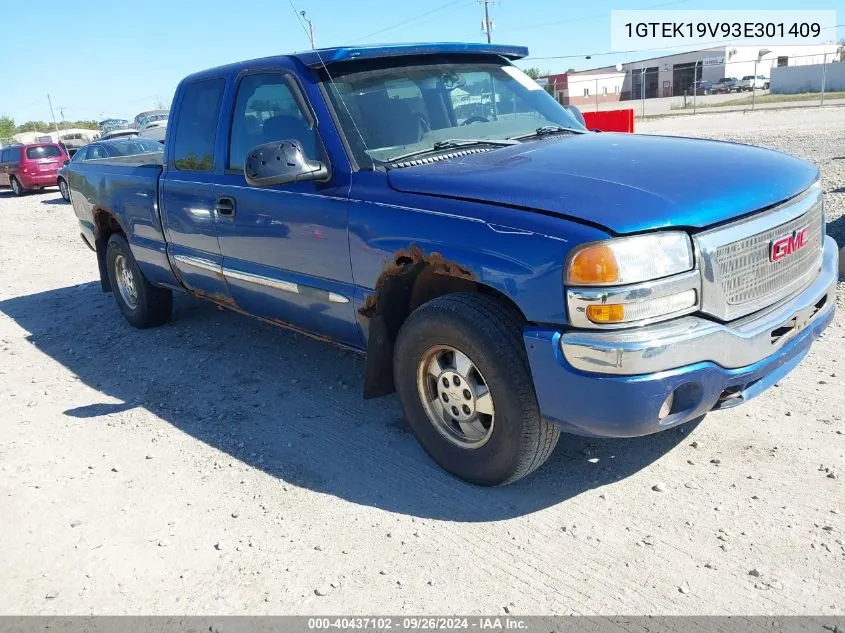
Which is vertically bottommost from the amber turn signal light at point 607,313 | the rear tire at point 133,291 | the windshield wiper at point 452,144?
the rear tire at point 133,291

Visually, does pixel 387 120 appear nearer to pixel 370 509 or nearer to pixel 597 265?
pixel 597 265

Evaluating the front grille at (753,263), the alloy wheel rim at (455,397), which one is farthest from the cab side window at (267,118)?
the front grille at (753,263)

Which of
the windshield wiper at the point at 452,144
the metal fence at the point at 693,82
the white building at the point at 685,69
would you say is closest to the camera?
the windshield wiper at the point at 452,144

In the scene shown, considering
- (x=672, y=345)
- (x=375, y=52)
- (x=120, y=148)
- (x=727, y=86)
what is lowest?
(x=727, y=86)

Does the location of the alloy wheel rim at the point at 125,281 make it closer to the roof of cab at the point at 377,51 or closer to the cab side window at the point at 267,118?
the cab side window at the point at 267,118

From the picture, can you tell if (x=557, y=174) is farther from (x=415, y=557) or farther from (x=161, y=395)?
(x=161, y=395)

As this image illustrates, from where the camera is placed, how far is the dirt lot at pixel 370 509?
2.72 metres

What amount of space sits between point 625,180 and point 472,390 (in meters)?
1.11

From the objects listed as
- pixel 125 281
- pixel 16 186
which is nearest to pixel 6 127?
pixel 16 186

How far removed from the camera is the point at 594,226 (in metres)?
2.66

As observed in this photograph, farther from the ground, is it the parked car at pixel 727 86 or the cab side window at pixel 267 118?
the cab side window at pixel 267 118

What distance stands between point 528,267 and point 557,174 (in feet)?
1.72

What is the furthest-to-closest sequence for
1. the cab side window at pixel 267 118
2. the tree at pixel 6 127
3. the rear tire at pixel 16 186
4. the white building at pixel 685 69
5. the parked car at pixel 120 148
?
the tree at pixel 6 127, the white building at pixel 685 69, the rear tire at pixel 16 186, the parked car at pixel 120 148, the cab side window at pixel 267 118

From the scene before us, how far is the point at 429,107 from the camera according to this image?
390cm
